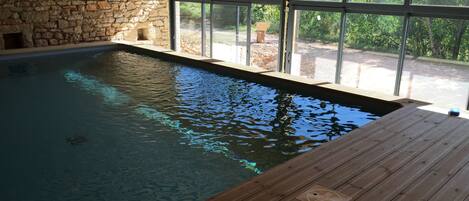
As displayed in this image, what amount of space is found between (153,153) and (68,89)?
9.29 ft

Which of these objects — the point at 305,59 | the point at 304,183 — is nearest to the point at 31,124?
the point at 304,183

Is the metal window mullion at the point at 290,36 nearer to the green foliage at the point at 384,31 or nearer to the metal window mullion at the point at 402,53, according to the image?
the green foliage at the point at 384,31

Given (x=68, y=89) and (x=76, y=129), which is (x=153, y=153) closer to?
(x=76, y=129)

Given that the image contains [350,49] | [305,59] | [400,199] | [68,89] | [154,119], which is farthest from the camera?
[305,59]

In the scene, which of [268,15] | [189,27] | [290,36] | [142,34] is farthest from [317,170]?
[142,34]

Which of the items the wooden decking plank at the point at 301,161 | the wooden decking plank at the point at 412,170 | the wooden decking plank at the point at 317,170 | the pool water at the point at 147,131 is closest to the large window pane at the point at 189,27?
the pool water at the point at 147,131

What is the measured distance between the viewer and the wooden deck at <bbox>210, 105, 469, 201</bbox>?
2.54 metres

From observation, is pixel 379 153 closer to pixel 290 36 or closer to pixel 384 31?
pixel 384 31

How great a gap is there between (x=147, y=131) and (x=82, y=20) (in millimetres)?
6254

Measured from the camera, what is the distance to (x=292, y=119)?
4.70 m

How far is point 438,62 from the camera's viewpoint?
5.96 metres

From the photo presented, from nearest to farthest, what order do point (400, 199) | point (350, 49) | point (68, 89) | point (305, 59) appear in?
point (400, 199) < point (68, 89) < point (350, 49) < point (305, 59)

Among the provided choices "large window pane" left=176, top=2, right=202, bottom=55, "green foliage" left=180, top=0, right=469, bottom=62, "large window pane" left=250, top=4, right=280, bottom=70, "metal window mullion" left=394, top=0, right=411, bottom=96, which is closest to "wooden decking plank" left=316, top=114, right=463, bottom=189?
"green foliage" left=180, top=0, right=469, bottom=62

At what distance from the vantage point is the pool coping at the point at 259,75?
5074mm
